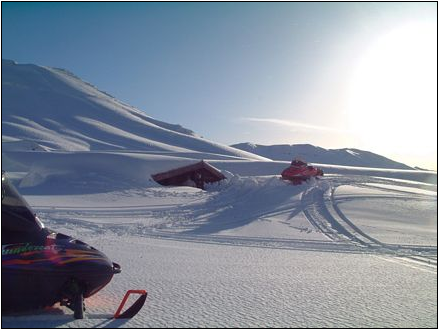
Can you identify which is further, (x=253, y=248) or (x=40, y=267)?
(x=253, y=248)

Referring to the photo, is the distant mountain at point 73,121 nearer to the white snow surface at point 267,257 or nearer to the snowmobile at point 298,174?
the snowmobile at point 298,174

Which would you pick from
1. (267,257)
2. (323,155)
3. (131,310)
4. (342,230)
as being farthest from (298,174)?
(323,155)

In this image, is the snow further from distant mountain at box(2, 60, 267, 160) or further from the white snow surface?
distant mountain at box(2, 60, 267, 160)

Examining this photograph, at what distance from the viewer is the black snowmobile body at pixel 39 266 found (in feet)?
14.2

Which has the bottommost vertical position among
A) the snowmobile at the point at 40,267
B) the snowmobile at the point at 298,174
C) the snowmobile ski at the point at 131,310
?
the snowmobile ski at the point at 131,310

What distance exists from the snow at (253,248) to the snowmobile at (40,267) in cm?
17

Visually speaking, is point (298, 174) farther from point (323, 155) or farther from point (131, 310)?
point (323, 155)

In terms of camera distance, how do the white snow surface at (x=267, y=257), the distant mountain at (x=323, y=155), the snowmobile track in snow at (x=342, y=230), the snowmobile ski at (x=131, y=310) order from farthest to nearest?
the distant mountain at (x=323, y=155), the snowmobile track in snow at (x=342, y=230), the white snow surface at (x=267, y=257), the snowmobile ski at (x=131, y=310)

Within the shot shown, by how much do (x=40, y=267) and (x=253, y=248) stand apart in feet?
17.8

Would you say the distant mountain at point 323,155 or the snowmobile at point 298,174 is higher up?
the distant mountain at point 323,155

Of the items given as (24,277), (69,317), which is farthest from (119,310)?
(24,277)

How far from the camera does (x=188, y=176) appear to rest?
92.6 ft

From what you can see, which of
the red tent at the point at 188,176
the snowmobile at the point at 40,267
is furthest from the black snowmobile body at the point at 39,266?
the red tent at the point at 188,176

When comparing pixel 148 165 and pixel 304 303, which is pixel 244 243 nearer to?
pixel 304 303
